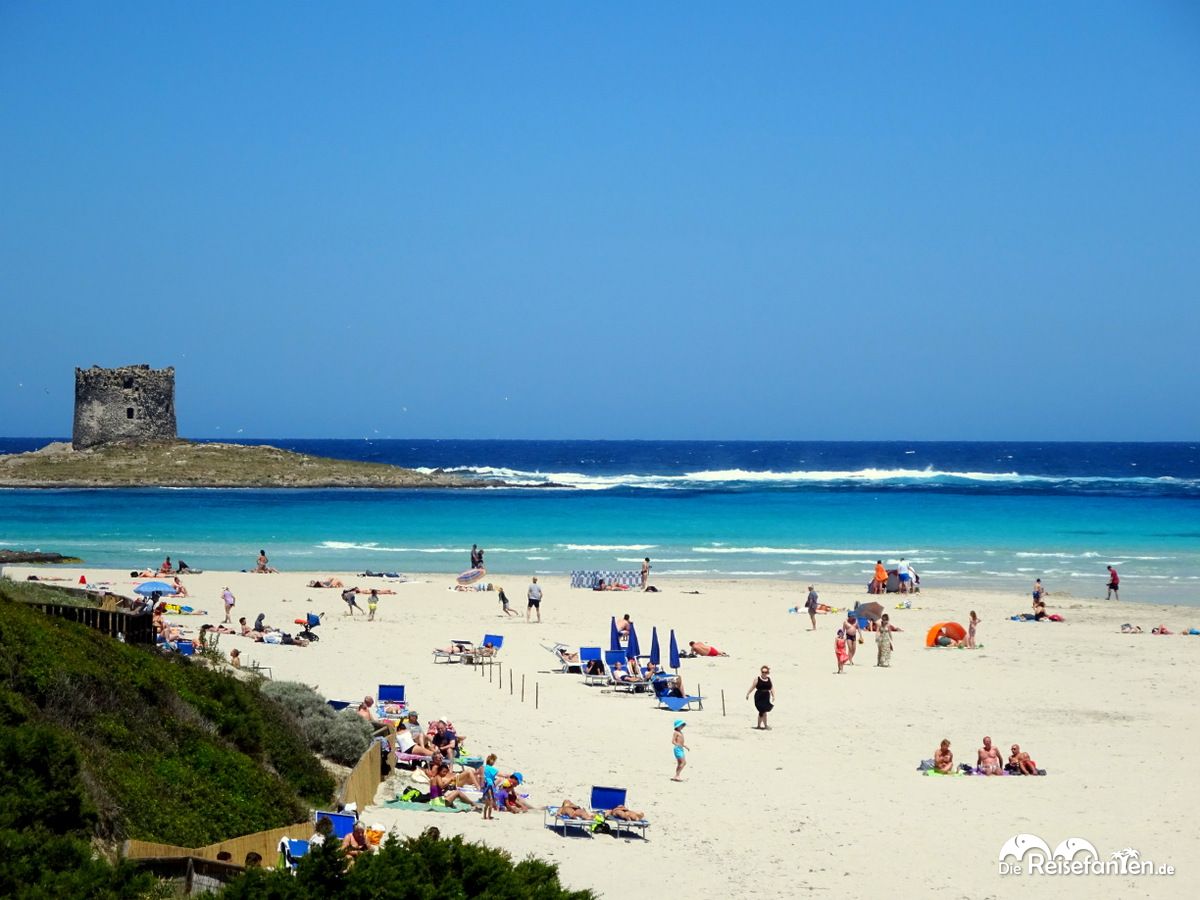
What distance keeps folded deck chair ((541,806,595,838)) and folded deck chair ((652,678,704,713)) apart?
5507 millimetres

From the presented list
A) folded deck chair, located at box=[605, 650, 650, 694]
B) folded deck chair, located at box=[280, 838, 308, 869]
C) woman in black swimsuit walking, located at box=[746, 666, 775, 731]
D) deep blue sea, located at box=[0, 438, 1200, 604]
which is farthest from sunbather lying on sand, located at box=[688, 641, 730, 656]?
folded deck chair, located at box=[280, 838, 308, 869]

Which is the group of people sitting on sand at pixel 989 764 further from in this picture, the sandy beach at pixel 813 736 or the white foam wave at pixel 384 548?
the white foam wave at pixel 384 548

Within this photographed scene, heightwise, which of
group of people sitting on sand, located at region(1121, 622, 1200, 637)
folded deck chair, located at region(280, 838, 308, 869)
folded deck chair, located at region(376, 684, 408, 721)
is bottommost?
folded deck chair, located at region(376, 684, 408, 721)

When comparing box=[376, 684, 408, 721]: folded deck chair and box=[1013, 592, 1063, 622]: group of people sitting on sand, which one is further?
box=[1013, 592, 1063, 622]: group of people sitting on sand

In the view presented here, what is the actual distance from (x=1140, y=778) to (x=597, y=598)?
654 inches

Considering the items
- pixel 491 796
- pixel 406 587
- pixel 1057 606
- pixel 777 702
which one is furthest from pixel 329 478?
pixel 491 796

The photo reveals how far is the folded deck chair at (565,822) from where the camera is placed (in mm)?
11789

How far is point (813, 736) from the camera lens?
626 inches

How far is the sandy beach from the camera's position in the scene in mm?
11086

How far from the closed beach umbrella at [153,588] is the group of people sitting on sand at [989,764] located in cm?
1648

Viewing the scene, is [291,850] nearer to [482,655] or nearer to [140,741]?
[140,741]

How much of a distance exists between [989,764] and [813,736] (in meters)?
2.45

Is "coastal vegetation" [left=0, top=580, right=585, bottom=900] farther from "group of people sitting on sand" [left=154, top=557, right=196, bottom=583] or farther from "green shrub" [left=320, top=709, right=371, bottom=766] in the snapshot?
"group of people sitting on sand" [left=154, top=557, right=196, bottom=583]

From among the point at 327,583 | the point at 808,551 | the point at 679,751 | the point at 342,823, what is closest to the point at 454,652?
the point at 679,751
